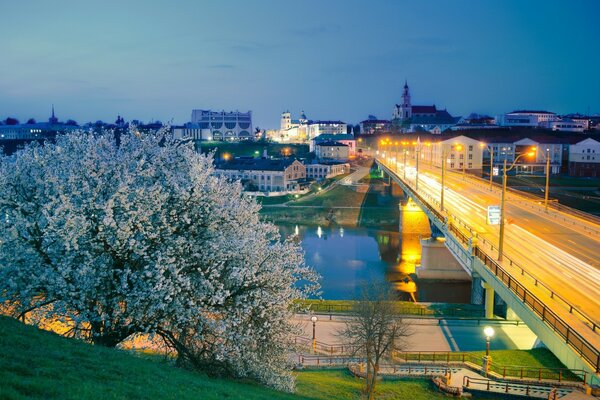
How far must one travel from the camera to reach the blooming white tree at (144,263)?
52.5 feet

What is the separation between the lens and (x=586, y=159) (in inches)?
4247

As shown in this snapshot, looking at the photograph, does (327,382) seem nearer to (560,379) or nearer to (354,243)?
(560,379)

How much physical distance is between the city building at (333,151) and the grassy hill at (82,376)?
145 metres

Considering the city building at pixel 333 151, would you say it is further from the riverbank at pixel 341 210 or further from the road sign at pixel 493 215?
the road sign at pixel 493 215

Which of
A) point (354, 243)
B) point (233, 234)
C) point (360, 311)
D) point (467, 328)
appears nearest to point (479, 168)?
point (354, 243)

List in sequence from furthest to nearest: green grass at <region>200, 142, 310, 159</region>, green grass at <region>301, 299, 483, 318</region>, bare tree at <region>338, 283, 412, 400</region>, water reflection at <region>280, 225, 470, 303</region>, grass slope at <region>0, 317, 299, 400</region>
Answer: green grass at <region>200, 142, 310, 159</region>, water reflection at <region>280, 225, 470, 303</region>, green grass at <region>301, 299, 483, 318</region>, bare tree at <region>338, 283, 412, 400</region>, grass slope at <region>0, 317, 299, 400</region>

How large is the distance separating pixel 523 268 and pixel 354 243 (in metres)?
47.4

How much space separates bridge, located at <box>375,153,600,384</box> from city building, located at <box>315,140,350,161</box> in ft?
344

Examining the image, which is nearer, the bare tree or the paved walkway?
the bare tree

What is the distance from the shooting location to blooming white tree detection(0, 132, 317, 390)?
52.5ft

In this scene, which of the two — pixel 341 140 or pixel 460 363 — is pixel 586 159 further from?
pixel 460 363

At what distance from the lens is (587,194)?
88.0 meters

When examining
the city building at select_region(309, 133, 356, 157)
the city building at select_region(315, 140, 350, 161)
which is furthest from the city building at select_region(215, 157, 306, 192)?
the city building at select_region(309, 133, 356, 157)

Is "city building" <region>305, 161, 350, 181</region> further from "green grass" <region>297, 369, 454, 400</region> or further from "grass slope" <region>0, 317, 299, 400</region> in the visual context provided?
"grass slope" <region>0, 317, 299, 400</region>
